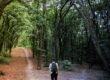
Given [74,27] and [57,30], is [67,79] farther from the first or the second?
[74,27]

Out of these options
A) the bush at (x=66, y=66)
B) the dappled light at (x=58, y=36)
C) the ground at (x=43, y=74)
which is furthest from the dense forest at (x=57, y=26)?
the ground at (x=43, y=74)

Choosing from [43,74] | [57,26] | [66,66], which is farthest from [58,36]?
[43,74]

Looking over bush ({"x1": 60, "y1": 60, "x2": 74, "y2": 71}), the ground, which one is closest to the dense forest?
bush ({"x1": 60, "y1": 60, "x2": 74, "y2": 71})

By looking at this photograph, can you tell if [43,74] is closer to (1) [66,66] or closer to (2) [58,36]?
(1) [66,66]

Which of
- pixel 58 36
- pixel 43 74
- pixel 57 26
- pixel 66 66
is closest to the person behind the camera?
pixel 43 74

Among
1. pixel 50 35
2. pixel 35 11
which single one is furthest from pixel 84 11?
pixel 50 35

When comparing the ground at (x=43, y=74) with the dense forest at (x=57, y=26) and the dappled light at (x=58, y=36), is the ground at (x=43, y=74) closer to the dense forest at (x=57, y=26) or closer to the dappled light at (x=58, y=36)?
the dappled light at (x=58, y=36)

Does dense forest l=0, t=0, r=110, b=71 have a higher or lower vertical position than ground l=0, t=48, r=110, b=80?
higher

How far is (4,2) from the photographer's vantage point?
16906mm

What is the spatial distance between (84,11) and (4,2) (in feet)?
21.6

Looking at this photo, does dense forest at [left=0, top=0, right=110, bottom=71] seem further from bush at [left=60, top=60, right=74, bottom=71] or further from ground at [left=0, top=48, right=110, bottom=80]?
ground at [left=0, top=48, right=110, bottom=80]

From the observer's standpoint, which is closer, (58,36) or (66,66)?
(66,66)

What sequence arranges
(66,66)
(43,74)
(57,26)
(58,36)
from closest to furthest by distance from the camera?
(43,74) < (66,66) < (57,26) < (58,36)

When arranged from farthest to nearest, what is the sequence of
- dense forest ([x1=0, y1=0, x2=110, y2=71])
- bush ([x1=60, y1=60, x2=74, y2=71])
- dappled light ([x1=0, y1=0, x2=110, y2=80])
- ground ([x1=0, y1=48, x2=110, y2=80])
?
1. bush ([x1=60, y1=60, x2=74, y2=71])
2. dense forest ([x1=0, y1=0, x2=110, y2=71])
3. dappled light ([x1=0, y1=0, x2=110, y2=80])
4. ground ([x1=0, y1=48, x2=110, y2=80])
